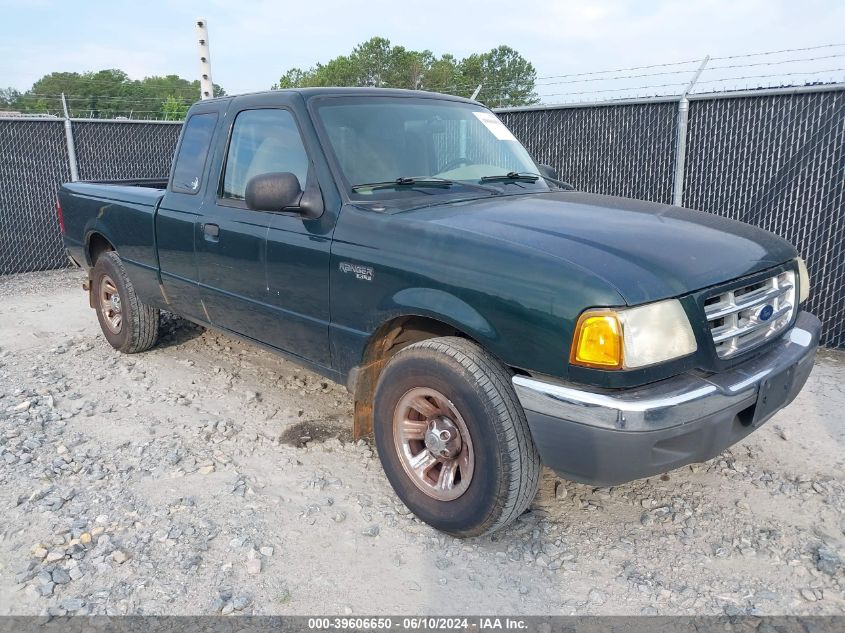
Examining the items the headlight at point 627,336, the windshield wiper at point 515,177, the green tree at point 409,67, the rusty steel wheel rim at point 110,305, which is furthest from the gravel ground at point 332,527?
the green tree at point 409,67

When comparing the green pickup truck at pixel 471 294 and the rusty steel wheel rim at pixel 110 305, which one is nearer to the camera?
the green pickup truck at pixel 471 294

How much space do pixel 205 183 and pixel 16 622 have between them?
268 cm

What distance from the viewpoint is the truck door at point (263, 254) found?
138 inches

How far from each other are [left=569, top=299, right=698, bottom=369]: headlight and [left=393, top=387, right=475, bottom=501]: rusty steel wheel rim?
680mm

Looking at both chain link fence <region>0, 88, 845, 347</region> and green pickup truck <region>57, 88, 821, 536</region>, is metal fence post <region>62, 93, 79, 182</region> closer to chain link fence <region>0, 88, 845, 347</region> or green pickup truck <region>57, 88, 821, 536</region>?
chain link fence <region>0, 88, 845, 347</region>

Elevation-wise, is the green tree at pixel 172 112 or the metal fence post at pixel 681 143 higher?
the green tree at pixel 172 112

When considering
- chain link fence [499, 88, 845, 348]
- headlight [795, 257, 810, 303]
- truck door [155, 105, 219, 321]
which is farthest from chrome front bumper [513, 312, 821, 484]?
chain link fence [499, 88, 845, 348]

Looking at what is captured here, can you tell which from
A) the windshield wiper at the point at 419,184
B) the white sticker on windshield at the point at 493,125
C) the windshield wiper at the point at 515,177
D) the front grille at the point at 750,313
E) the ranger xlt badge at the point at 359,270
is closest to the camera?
the front grille at the point at 750,313

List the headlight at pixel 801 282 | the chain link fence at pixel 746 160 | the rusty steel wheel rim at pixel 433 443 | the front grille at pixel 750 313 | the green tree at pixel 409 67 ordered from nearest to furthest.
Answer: the front grille at pixel 750 313, the rusty steel wheel rim at pixel 433 443, the headlight at pixel 801 282, the chain link fence at pixel 746 160, the green tree at pixel 409 67

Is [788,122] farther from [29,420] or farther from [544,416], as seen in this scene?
[29,420]

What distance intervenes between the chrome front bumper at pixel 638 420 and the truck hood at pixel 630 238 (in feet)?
1.25

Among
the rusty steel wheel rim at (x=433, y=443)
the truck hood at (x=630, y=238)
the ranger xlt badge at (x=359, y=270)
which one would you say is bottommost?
the rusty steel wheel rim at (x=433, y=443)

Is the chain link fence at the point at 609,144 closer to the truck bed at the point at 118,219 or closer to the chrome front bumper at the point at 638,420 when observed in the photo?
the truck bed at the point at 118,219

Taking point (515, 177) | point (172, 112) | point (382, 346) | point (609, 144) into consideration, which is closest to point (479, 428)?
point (382, 346)
